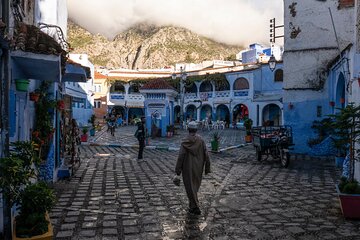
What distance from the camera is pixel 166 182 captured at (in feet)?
31.1

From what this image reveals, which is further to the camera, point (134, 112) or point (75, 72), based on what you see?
point (134, 112)

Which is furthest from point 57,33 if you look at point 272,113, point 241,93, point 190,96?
point 190,96

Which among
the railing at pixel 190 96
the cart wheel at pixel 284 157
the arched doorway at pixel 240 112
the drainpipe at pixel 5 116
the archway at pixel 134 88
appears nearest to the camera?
the drainpipe at pixel 5 116

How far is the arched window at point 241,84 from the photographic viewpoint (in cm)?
3803

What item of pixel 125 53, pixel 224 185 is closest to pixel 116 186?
pixel 224 185

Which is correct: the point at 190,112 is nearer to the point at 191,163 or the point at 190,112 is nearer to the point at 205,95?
the point at 205,95

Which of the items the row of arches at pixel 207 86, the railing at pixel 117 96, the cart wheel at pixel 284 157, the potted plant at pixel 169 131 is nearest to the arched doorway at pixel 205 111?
the row of arches at pixel 207 86

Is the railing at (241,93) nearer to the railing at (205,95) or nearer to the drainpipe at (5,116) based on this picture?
the railing at (205,95)

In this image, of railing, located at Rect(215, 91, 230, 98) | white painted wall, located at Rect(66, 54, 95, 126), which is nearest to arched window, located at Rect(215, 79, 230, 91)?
railing, located at Rect(215, 91, 230, 98)

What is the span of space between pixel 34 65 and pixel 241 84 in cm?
3410

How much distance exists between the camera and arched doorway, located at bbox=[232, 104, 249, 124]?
39188mm

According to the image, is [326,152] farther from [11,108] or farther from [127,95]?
[127,95]

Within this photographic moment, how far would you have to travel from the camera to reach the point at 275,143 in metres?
13.0

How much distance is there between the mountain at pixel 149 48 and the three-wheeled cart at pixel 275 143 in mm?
76812
